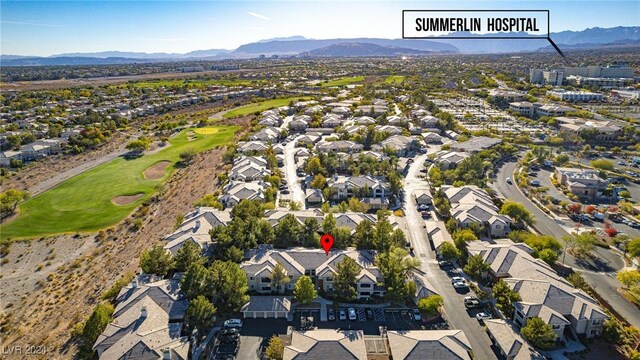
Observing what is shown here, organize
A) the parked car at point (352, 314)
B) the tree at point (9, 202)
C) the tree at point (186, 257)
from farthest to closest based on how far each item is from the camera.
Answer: the tree at point (9, 202), the tree at point (186, 257), the parked car at point (352, 314)

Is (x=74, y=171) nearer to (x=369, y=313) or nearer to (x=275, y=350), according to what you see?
(x=275, y=350)

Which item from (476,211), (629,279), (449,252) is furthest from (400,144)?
(629,279)

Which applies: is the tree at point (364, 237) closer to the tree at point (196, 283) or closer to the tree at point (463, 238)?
the tree at point (463, 238)

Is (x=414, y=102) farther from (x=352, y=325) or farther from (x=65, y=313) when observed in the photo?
(x=65, y=313)

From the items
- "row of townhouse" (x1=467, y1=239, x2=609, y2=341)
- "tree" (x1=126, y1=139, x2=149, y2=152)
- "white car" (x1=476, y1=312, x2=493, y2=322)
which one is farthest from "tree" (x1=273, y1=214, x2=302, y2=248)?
"tree" (x1=126, y1=139, x2=149, y2=152)

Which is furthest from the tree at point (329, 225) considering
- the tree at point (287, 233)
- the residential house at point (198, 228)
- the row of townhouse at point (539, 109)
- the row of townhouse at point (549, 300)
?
the row of townhouse at point (539, 109)

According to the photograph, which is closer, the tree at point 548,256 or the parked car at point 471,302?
the parked car at point 471,302

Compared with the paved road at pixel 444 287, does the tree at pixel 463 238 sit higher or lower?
higher

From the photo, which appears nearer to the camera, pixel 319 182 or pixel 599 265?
pixel 599 265

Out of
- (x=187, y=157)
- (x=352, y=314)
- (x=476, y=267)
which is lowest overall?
(x=352, y=314)
